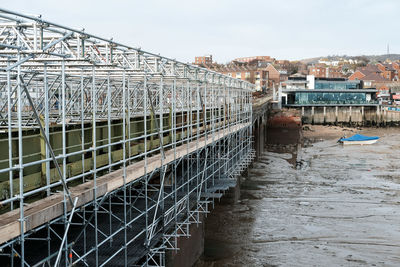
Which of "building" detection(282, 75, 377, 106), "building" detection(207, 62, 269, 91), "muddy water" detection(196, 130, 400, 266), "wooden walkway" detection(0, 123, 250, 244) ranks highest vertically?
"building" detection(207, 62, 269, 91)

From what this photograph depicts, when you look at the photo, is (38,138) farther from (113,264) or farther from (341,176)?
(341,176)

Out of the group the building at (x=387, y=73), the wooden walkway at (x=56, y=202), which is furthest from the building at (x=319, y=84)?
the wooden walkway at (x=56, y=202)

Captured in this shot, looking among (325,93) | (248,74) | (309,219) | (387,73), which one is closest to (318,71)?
(387,73)

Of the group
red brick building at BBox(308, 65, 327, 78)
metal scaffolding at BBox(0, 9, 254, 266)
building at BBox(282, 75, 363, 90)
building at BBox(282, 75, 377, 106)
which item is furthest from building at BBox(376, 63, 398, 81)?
metal scaffolding at BBox(0, 9, 254, 266)

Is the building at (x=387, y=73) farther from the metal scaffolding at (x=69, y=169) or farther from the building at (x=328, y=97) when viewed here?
the metal scaffolding at (x=69, y=169)

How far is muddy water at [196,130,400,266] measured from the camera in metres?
20.3

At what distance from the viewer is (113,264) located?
40.2 feet

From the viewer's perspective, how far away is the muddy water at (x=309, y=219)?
20.3 m

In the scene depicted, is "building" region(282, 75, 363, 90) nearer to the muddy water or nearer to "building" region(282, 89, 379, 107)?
"building" region(282, 89, 379, 107)

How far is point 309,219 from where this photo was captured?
84.3 feet

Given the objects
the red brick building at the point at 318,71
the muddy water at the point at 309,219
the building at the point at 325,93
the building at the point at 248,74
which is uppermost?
the red brick building at the point at 318,71

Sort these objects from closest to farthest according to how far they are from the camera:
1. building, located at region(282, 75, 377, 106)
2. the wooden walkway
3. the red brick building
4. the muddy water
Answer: the wooden walkway → the muddy water → building, located at region(282, 75, 377, 106) → the red brick building

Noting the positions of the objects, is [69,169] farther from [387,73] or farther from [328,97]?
[387,73]

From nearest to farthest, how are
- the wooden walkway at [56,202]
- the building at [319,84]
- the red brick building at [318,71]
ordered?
the wooden walkway at [56,202], the building at [319,84], the red brick building at [318,71]
